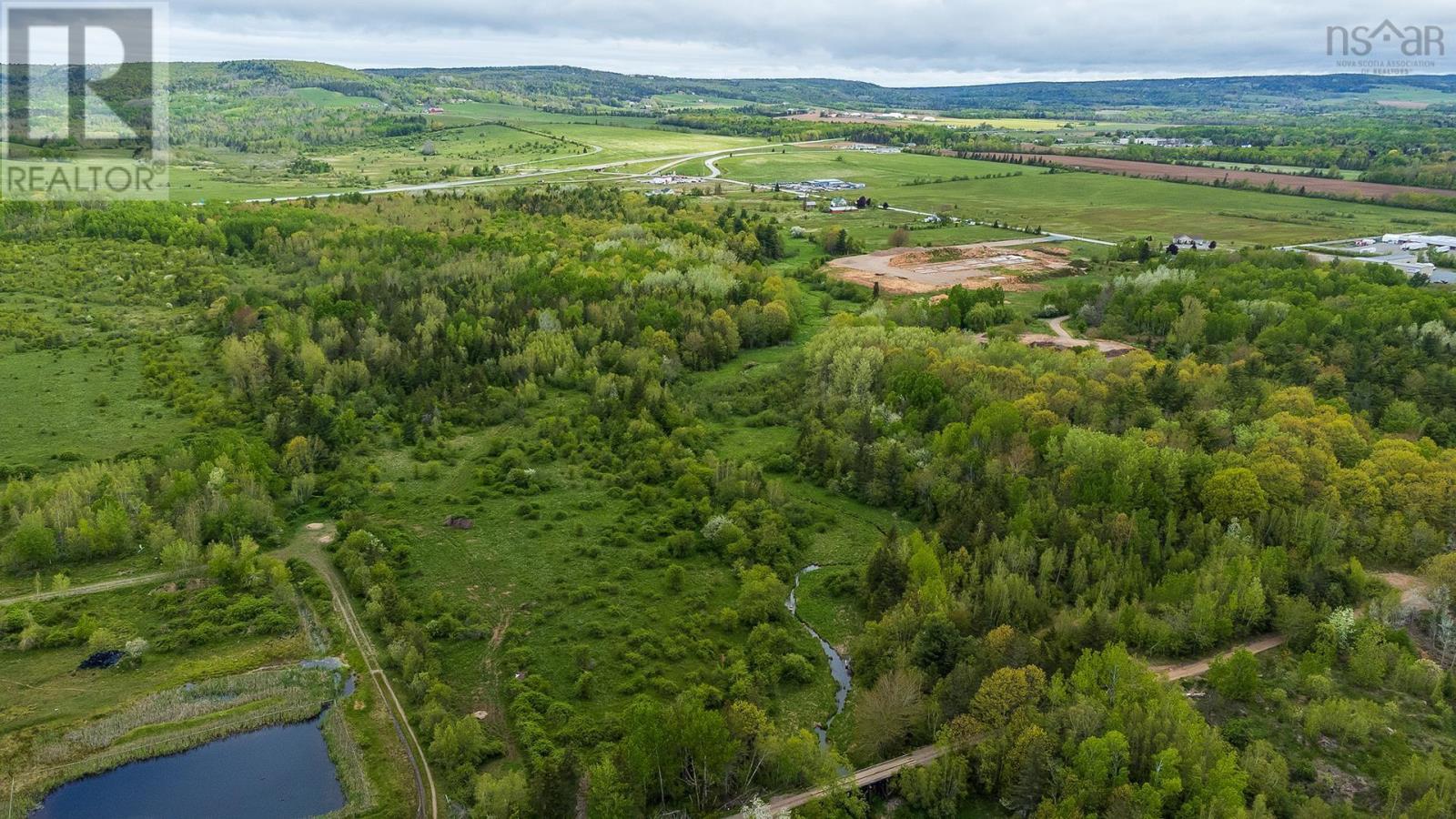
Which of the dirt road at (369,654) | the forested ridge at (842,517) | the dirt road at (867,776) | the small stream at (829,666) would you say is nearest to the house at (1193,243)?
the forested ridge at (842,517)

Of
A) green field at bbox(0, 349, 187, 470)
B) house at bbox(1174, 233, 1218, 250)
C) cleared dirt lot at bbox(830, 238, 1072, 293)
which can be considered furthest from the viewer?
house at bbox(1174, 233, 1218, 250)

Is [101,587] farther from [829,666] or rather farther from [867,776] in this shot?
[867,776]

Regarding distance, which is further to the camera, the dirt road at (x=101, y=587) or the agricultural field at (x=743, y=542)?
the dirt road at (x=101, y=587)

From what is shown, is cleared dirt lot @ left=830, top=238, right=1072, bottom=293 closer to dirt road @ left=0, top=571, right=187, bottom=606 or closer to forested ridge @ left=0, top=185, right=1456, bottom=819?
forested ridge @ left=0, top=185, right=1456, bottom=819

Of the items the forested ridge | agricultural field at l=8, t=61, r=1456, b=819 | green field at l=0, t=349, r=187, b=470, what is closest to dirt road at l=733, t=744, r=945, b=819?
agricultural field at l=8, t=61, r=1456, b=819

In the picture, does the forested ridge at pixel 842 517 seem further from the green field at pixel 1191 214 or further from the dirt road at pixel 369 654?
the green field at pixel 1191 214

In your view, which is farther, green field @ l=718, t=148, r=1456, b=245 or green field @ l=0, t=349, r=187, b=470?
green field @ l=718, t=148, r=1456, b=245

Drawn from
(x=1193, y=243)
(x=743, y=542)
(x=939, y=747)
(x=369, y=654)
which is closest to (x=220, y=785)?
(x=369, y=654)
